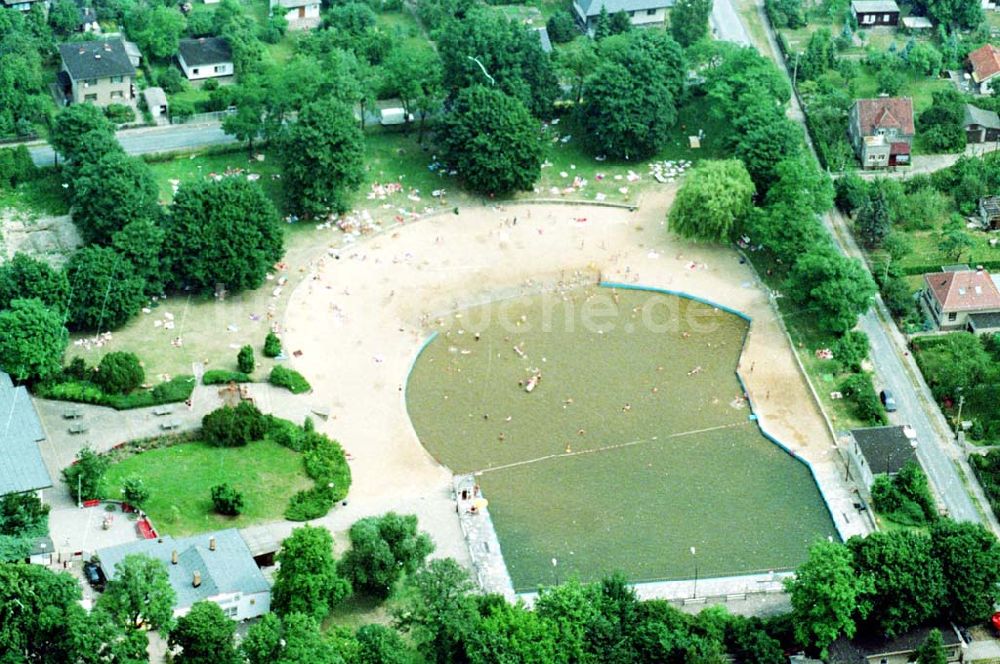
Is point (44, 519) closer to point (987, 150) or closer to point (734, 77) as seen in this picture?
point (734, 77)

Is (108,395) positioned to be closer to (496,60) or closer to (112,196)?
(112,196)

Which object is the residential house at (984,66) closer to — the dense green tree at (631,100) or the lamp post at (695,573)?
the dense green tree at (631,100)

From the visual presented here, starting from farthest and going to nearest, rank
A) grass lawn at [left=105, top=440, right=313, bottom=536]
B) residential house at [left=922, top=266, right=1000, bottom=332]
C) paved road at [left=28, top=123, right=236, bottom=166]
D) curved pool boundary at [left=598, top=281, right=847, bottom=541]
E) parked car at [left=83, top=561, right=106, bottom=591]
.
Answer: paved road at [left=28, top=123, right=236, bottom=166]
residential house at [left=922, top=266, right=1000, bottom=332]
curved pool boundary at [left=598, top=281, right=847, bottom=541]
grass lawn at [left=105, top=440, right=313, bottom=536]
parked car at [left=83, top=561, right=106, bottom=591]

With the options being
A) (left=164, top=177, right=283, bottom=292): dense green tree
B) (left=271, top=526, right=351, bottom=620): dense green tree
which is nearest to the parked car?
(left=271, top=526, right=351, bottom=620): dense green tree

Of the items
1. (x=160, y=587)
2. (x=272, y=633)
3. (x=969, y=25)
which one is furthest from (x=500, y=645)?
(x=969, y=25)

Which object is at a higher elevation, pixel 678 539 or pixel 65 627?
pixel 65 627

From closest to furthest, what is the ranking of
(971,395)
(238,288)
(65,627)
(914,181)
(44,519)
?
(65,627)
(44,519)
(971,395)
(238,288)
(914,181)

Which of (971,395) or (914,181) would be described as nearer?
(971,395)

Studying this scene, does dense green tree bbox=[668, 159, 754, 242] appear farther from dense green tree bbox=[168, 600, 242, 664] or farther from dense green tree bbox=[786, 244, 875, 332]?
dense green tree bbox=[168, 600, 242, 664]
